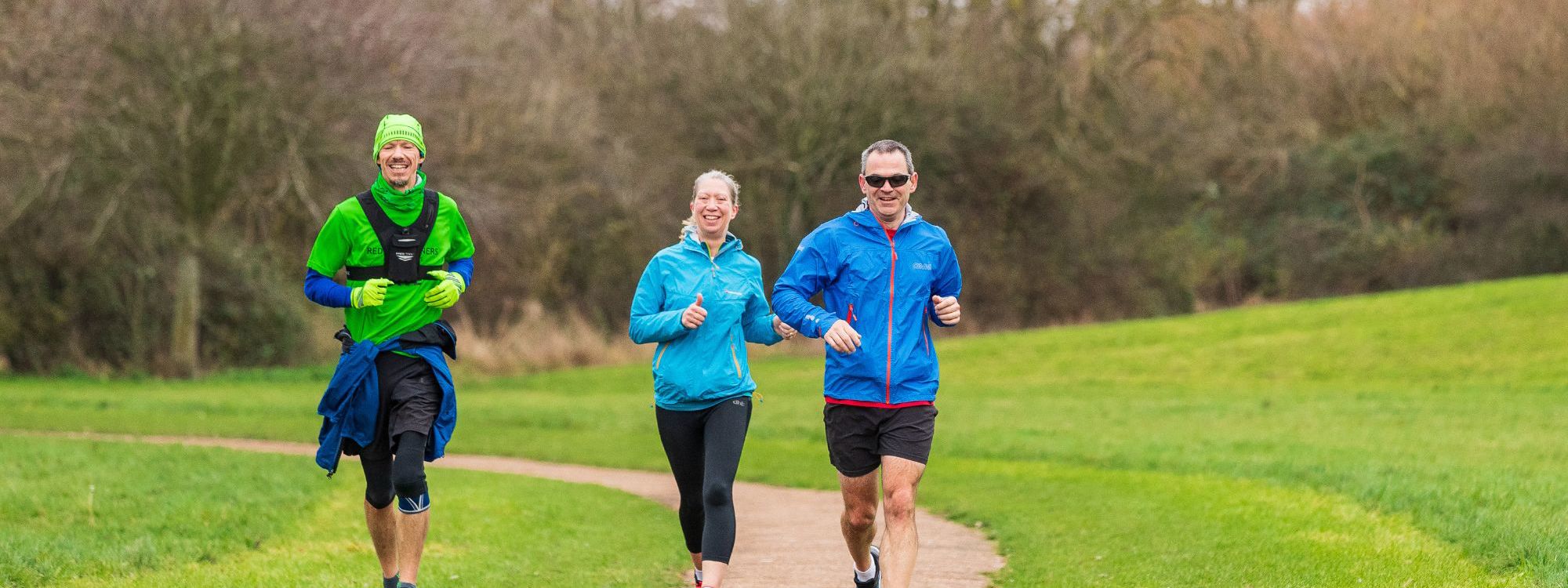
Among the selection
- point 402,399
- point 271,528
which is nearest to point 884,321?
point 402,399

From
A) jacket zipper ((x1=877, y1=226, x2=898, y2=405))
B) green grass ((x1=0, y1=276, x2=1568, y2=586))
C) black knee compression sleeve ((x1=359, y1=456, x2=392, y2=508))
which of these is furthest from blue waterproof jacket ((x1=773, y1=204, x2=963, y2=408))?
green grass ((x1=0, y1=276, x2=1568, y2=586))

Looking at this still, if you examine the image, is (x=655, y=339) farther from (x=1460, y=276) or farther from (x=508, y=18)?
(x=1460, y=276)

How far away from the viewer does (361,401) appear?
6477 millimetres

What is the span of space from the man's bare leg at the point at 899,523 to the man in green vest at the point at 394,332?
1.89m

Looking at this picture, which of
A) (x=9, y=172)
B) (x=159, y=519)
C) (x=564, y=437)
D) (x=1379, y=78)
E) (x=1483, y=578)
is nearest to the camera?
(x=1483, y=578)

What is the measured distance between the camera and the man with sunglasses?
6.30m

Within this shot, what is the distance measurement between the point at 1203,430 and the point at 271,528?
10.9 meters

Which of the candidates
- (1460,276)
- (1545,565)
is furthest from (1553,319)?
(1545,565)

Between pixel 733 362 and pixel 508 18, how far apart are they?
106ft

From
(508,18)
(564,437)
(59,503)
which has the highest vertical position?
(508,18)

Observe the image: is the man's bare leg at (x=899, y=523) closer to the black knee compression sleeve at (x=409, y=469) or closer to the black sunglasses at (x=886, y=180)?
the black sunglasses at (x=886, y=180)

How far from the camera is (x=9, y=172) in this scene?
2442cm

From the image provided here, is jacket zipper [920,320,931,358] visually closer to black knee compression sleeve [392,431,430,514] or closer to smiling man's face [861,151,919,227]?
smiling man's face [861,151,919,227]

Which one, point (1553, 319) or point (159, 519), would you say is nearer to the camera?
point (159, 519)
